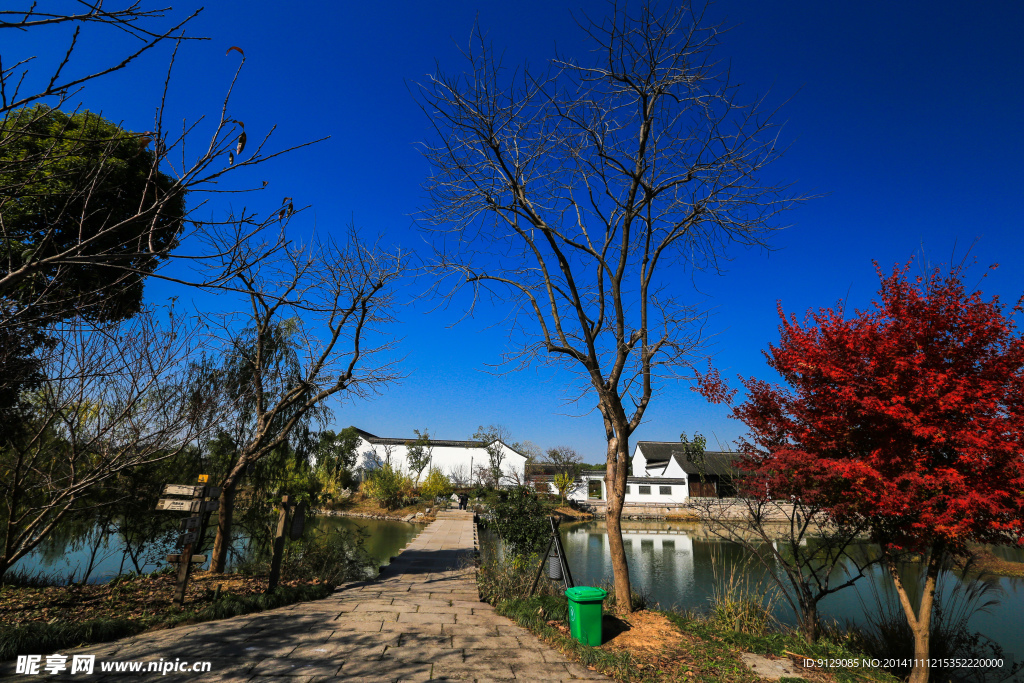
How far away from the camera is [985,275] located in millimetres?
5098

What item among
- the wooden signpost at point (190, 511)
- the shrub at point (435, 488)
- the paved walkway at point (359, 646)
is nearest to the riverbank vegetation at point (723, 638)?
the paved walkway at point (359, 646)

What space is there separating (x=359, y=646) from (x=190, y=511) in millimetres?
3404

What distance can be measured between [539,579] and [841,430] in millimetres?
4723

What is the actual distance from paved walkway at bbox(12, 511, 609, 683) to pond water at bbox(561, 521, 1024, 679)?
307 cm

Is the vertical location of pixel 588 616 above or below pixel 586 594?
below

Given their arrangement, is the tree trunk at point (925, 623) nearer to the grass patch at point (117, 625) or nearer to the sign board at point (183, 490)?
the grass patch at point (117, 625)

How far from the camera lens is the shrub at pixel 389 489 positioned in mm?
30125

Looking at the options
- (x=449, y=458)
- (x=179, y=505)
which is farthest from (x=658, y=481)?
(x=179, y=505)

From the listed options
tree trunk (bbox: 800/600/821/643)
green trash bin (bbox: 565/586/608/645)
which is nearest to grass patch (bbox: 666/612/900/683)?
tree trunk (bbox: 800/600/821/643)

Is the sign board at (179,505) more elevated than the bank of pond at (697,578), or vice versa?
the sign board at (179,505)

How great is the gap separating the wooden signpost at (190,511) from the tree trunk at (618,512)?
216 inches

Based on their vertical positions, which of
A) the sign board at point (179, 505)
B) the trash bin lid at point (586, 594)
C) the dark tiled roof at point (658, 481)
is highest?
the dark tiled roof at point (658, 481)

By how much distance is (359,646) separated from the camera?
4859 mm

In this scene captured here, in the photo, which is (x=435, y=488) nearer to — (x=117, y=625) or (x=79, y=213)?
(x=117, y=625)
